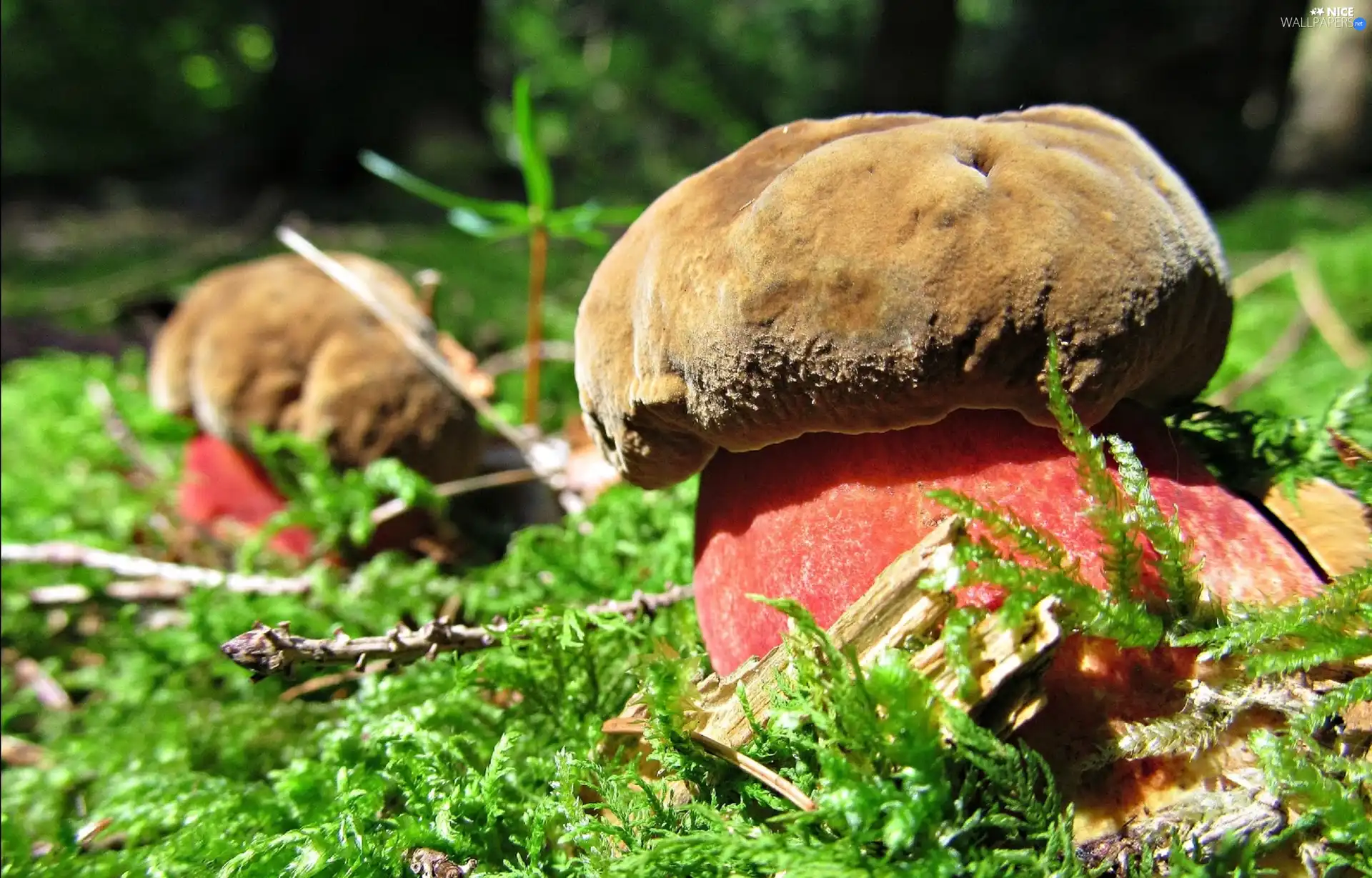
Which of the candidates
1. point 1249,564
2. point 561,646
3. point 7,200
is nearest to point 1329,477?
point 1249,564

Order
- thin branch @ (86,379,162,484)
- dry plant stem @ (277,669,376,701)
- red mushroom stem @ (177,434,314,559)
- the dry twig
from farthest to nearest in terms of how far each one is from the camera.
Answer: the dry twig → thin branch @ (86,379,162,484) → red mushroom stem @ (177,434,314,559) → dry plant stem @ (277,669,376,701)

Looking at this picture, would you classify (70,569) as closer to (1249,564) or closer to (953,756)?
(953,756)

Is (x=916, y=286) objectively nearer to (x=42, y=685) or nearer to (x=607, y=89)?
(x=42, y=685)

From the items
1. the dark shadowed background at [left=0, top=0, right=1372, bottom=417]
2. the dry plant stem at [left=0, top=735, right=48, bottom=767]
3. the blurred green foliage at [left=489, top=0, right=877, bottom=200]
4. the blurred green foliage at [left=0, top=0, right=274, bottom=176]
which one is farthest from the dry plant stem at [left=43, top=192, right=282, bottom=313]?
the blurred green foliage at [left=0, top=0, right=274, bottom=176]

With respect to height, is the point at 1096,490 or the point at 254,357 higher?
the point at 1096,490

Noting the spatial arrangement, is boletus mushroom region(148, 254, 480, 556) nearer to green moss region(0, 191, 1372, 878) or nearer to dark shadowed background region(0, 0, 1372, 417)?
green moss region(0, 191, 1372, 878)

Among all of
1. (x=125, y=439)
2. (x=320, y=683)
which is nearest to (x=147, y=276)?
(x=125, y=439)

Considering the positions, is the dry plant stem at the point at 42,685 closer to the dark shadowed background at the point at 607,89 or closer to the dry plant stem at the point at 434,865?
the dry plant stem at the point at 434,865
